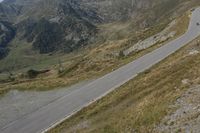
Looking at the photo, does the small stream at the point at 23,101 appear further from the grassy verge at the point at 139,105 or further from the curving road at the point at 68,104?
the grassy verge at the point at 139,105

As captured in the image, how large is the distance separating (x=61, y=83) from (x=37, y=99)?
8.26 m

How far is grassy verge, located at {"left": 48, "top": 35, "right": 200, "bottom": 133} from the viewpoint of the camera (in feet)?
83.4

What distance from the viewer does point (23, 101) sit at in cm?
4528

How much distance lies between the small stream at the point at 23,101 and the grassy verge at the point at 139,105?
27.3 ft

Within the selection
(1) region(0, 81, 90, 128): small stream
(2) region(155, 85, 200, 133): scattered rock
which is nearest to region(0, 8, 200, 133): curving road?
(1) region(0, 81, 90, 128): small stream

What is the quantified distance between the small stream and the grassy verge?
8.32m

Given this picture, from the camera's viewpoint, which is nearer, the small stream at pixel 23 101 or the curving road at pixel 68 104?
the curving road at pixel 68 104

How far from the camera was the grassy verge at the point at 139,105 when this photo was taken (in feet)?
83.4

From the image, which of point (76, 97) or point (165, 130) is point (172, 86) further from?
point (76, 97)

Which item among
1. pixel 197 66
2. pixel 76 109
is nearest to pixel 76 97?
pixel 76 109

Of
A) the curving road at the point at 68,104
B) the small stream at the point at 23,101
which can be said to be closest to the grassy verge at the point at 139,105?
the curving road at the point at 68,104

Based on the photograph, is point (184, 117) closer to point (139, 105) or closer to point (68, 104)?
point (139, 105)

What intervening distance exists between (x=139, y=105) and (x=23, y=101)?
21.0m

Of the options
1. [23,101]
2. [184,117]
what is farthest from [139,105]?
[23,101]
